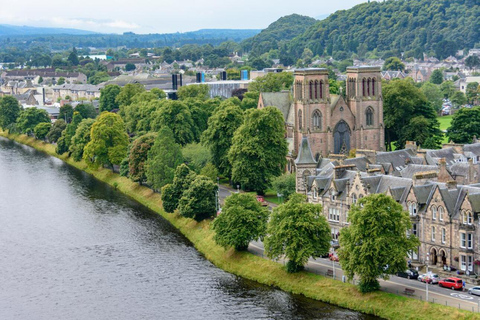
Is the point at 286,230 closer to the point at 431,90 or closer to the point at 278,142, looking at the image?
the point at 278,142

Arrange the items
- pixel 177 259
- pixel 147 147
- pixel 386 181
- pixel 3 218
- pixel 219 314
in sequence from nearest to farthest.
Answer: pixel 219 314
pixel 386 181
pixel 177 259
pixel 3 218
pixel 147 147

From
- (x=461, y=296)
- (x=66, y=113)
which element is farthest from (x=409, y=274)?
(x=66, y=113)

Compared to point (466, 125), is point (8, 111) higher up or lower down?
higher up

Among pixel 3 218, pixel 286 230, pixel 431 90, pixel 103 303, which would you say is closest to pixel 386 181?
pixel 286 230

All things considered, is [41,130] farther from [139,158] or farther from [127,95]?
[139,158]

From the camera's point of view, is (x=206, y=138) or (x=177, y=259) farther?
(x=206, y=138)

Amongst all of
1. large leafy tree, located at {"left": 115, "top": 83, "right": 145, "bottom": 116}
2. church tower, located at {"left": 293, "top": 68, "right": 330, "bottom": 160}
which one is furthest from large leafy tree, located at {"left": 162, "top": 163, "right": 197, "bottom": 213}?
large leafy tree, located at {"left": 115, "top": 83, "right": 145, "bottom": 116}
